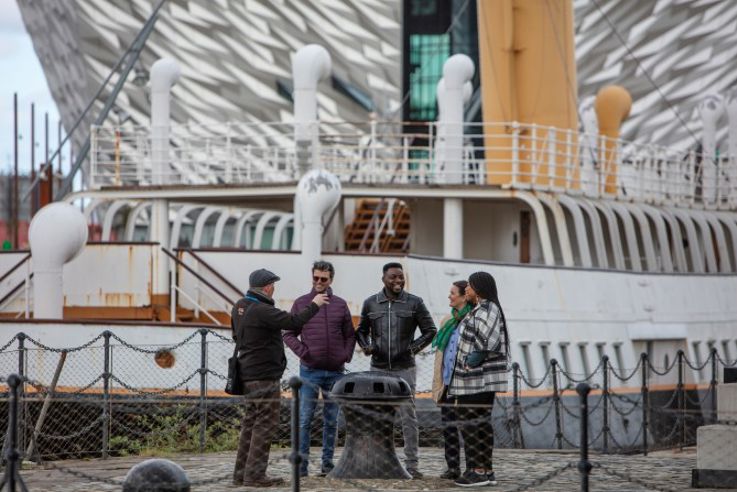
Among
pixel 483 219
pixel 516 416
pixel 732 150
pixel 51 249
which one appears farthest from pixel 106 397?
pixel 732 150

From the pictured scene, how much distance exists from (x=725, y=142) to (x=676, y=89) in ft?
11.2

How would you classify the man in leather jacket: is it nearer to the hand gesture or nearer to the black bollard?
the hand gesture

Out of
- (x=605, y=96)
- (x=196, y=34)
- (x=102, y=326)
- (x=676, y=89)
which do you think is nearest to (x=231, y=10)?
(x=196, y=34)

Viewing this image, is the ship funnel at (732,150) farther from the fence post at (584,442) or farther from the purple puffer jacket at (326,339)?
the fence post at (584,442)

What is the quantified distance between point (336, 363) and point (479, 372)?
4.73 ft

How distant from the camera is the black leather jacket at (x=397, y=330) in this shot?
52.5 feet

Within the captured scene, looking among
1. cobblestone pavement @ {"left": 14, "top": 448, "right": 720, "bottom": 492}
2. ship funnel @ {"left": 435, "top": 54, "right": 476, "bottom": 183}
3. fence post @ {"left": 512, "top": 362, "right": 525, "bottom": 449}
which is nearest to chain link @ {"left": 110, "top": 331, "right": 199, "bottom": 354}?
cobblestone pavement @ {"left": 14, "top": 448, "right": 720, "bottom": 492}

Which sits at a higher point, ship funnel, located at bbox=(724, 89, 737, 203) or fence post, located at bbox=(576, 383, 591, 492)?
ship funnel, located at bbox=(724, 89, 737, 203)

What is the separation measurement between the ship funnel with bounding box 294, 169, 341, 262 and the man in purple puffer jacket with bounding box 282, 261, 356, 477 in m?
7.86

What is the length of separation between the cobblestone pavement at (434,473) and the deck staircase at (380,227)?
11.6m

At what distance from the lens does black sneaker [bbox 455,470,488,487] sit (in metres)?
15.1

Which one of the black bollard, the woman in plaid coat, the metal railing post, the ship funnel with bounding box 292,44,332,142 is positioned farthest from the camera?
the ship funnel with bounding box 292,44,332,142

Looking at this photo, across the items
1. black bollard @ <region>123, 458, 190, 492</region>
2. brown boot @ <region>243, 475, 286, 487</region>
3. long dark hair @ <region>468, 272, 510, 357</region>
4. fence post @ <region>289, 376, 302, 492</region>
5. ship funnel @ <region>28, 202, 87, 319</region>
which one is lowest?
brown boot @ <region>243, 475, 286, 487</region>

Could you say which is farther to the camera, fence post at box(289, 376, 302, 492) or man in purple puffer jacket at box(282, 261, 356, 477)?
man in purple puffer jacket at box(282, 261, 356, 477)
